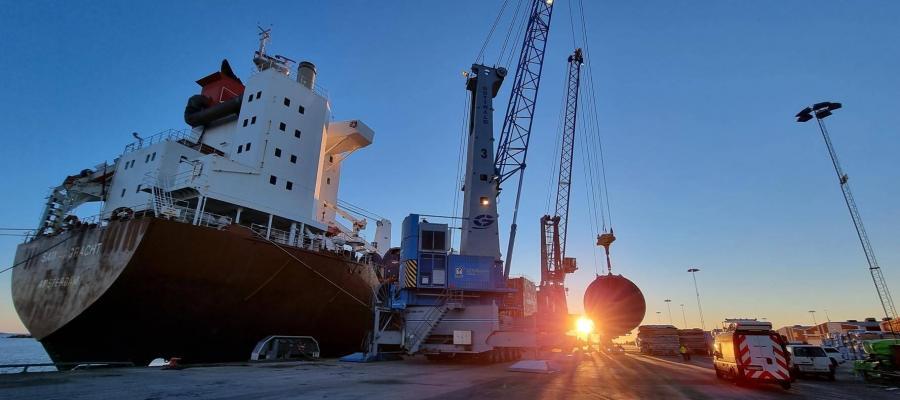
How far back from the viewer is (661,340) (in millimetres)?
36562

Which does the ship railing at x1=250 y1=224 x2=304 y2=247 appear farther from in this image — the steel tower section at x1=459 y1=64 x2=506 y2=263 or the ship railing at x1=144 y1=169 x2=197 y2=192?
the steel tower section at x1=459 y1=64 x2=506 y2=263

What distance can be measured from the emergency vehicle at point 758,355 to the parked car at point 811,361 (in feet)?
18.9

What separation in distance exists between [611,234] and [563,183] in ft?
55.1

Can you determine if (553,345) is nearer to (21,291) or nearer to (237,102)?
(237,102)

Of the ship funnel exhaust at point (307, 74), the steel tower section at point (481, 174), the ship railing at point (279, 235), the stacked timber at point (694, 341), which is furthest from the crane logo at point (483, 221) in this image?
the stacked timber at point (694, 341)

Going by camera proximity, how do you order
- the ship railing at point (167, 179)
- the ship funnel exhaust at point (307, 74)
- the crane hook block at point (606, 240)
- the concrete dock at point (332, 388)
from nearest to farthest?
the concrete dock at point (332, 388)
the ship railing at point (167, 179)
the ship funnel exhaust at point (307, 74)
the crane hook block at point (606, 240)

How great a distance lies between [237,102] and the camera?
25.6 meters

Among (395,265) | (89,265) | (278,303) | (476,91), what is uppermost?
(476,91)

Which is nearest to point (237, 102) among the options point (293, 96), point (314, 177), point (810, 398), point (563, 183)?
point (293, 96)

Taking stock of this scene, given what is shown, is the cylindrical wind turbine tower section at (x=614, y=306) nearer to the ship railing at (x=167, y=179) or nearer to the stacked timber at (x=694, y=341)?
the stacked timber at (x=694, y=341)

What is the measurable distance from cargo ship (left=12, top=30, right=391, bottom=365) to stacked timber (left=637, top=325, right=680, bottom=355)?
26.3 m

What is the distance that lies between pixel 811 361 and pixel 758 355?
7.26m

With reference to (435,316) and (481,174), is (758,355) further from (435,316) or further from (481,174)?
(481,174)

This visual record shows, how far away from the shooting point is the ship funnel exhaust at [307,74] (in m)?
28.1
